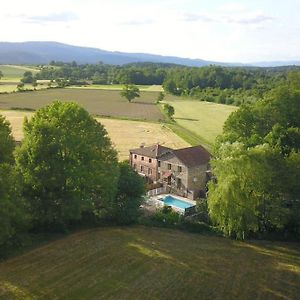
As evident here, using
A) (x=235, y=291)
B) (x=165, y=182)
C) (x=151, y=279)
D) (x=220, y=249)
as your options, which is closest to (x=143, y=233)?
(x=220, y=249)

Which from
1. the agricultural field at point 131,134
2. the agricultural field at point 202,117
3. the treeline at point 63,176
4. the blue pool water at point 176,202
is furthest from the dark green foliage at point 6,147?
the agricultural field at point 202,117

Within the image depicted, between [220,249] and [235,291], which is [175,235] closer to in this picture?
[220,249]

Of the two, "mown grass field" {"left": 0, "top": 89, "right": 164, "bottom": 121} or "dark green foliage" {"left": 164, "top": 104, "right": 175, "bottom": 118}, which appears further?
"mown grass field" {"left": 0, "top": 89, "right": 164, "bottom": 121}

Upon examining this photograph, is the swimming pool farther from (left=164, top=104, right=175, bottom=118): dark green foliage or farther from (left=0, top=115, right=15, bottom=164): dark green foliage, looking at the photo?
(left=164, top=104, right=175, bottom=118): dark green foliage

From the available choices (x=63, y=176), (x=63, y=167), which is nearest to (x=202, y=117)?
(x=63, y=167)

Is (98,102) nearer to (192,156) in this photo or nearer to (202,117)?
(202,117)

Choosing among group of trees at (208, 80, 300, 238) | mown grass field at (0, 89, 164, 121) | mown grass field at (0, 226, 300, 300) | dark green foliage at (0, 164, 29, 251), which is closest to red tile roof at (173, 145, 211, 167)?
group of trees at (208, 80, 300, 238)
